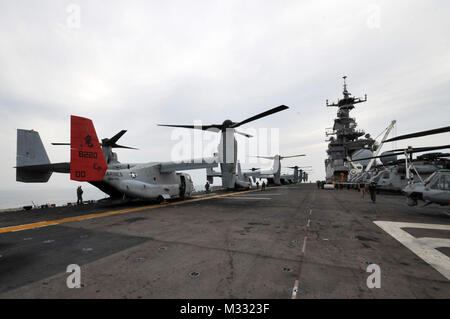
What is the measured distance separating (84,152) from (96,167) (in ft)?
3.52

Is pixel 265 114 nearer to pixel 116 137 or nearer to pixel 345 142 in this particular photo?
pixel 116 137

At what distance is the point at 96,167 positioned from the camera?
448 inches

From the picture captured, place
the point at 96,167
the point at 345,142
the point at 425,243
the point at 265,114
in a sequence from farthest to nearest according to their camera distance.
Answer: the point at 345,142
the point at 265,114
the point at 96,167
the point at 425,243

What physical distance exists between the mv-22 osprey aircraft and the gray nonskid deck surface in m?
4.68

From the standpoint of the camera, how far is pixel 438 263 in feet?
13.5

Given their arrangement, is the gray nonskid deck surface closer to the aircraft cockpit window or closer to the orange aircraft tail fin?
the aircraft cockpit window

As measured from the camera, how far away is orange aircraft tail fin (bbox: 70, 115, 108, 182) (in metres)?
10.4

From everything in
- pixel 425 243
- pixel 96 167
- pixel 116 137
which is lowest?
pixel 425 243

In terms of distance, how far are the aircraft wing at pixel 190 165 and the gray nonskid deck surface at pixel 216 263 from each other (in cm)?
835

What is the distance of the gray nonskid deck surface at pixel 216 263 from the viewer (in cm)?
312

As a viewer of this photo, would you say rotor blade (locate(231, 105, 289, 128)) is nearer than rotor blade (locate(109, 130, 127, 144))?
Yes

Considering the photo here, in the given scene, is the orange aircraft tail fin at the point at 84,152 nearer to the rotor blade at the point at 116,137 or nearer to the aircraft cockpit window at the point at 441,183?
the rotor blade at the point at 116,137

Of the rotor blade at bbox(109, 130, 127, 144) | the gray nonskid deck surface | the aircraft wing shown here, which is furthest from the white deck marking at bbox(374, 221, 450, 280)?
the rotor blade at bbox(109, 130, 127, 144)

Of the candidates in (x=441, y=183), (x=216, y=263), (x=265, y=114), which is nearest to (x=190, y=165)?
(x=265, y=114)
